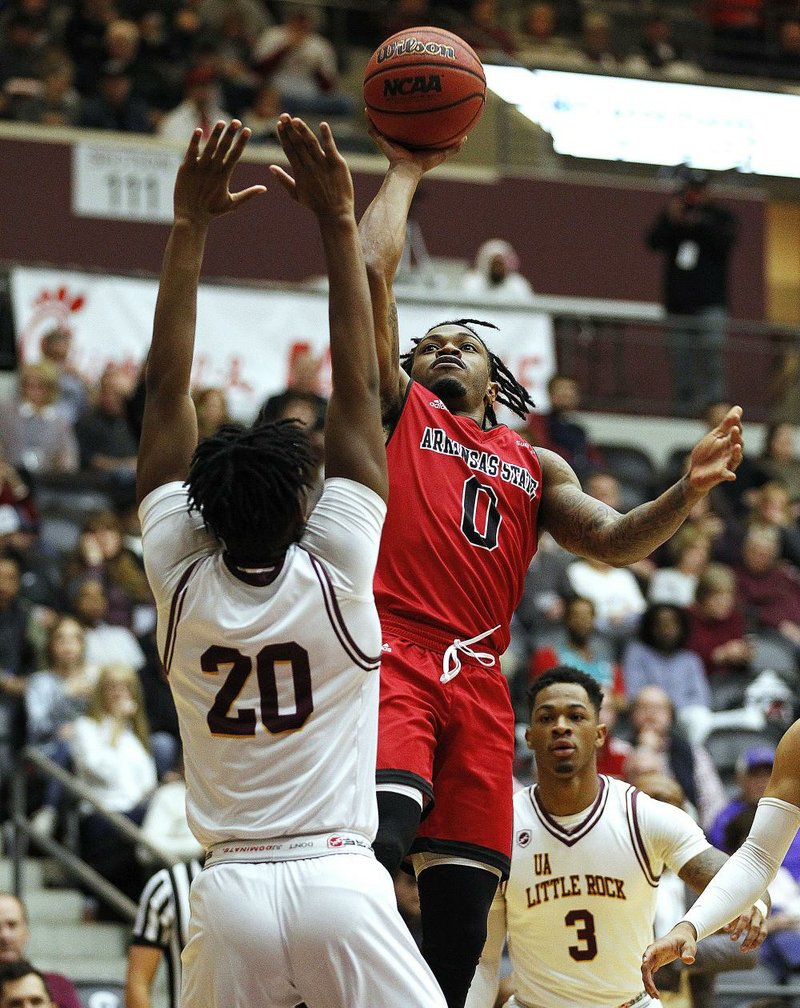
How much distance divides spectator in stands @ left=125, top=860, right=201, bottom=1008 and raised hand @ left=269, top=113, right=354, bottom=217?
158 inches

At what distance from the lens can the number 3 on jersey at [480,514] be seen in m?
5.86

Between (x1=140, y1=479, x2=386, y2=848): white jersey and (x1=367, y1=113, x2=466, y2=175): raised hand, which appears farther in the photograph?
(x1=367, y1=113, x2=466, y2=175): raised hand

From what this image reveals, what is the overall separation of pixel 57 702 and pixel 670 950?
6.43 metres

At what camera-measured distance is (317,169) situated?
15.5 feet

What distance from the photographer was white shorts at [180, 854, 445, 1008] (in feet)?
14.7

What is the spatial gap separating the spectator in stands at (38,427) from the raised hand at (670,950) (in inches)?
372

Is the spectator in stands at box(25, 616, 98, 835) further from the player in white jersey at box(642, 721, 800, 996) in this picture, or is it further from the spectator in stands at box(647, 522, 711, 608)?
the player in white jersey at box(642, 721, 800, 996)

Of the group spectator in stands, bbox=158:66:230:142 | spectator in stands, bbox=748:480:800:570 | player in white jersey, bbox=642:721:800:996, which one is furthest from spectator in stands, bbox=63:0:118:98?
player in white jersey, bbox=642:721:800:996

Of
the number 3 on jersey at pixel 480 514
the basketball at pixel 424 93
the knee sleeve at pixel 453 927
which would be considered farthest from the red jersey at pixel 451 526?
the basketball at pixel 424 93

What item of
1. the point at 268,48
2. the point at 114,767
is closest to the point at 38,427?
the point at 114,767

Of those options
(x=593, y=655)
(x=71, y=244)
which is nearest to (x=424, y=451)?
(x=593, y=655)

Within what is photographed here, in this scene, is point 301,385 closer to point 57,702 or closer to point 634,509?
point 57,702

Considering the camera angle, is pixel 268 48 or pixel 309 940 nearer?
pixel 309 940

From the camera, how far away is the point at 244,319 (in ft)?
51.1
